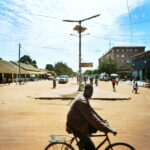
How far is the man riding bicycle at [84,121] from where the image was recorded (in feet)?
11.0

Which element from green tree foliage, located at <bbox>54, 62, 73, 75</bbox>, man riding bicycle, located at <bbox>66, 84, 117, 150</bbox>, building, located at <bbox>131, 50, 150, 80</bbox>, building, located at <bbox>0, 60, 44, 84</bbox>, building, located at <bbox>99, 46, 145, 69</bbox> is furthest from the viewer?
green tree foliage, located at <bbox>54, 62, 73, 75</bbox>

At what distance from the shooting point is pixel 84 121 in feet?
11.3

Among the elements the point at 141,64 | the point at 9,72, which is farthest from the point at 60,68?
the point at 9,72

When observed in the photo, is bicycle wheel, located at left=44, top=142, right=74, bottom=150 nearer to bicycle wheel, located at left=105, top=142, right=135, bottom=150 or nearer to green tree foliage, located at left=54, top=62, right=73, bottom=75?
bicycle wheel, located at left=105, top=142, right=135, bottom=150

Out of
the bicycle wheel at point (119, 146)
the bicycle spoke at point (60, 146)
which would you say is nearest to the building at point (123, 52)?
the bicycle wheel at point (119, 146)

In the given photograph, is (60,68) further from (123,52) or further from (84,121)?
(84,121)

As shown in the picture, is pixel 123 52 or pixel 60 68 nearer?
pixel 123 52

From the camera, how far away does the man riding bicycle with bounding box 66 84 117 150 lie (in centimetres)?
337

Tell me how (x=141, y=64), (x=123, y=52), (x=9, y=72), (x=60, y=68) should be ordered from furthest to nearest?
(x=60, y=68)
(x=123, y=52)
(x=141, y=64)
(x=9, y=72)

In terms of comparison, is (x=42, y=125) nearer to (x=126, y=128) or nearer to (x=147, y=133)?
(x=126, y=128)

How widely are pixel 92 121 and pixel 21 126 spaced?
186 inches

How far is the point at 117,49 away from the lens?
101m

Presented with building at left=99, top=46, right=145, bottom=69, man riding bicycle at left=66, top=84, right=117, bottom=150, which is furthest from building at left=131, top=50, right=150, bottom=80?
man riding bicycle at left=66, top=84, right=117, bottom=150

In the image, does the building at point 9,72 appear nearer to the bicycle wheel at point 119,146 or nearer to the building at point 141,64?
the building at point 141,64
